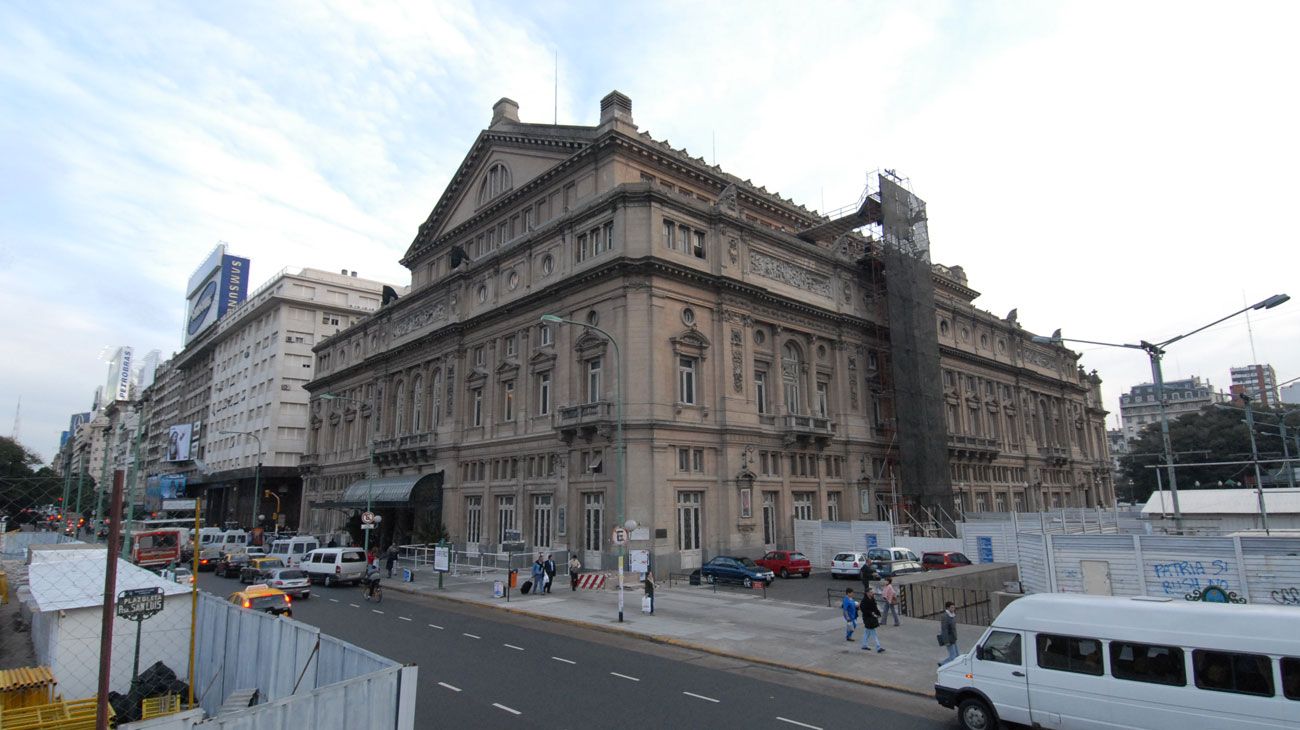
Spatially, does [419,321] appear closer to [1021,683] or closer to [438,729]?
[438,729]

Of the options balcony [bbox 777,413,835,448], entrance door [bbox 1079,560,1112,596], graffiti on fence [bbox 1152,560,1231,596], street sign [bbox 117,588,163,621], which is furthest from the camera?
balcony [bbox 777,413,835,448]

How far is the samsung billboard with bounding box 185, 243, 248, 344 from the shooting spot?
123438mm

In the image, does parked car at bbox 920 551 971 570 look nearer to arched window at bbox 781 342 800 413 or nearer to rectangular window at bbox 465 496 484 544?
arched window at bbox 781 342 800 413

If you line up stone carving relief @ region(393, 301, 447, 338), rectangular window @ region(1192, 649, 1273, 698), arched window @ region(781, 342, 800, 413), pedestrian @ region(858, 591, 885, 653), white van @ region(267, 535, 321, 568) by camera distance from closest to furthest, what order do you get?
rectangular window @ region(1192, 649, 1273, 698) → pedestrian @ region(858, 591, 885, 653) → white van @ region(267, 535, 321, 568) → arched window @ region(781, 342, 800, 413) → stone carving relief @ region(393, 301, 447, 338)

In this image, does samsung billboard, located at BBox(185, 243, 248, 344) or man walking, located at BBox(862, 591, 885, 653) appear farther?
samsung billboard, located at BBox(185, 243, 248, 344)

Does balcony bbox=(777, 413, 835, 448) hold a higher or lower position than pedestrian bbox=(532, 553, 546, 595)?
higher

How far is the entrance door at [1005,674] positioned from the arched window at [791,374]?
31921mm

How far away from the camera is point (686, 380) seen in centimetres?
3900

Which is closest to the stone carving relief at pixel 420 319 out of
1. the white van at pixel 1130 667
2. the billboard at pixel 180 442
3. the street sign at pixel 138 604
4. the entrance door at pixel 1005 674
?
the street sign at pixel 138 604

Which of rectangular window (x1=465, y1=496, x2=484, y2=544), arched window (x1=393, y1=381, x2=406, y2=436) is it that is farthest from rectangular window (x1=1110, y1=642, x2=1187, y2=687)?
arched window (x1=393, y1=381, x2=406, y2=436)

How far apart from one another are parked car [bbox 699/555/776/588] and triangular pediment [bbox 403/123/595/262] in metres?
26.2

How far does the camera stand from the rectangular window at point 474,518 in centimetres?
4634

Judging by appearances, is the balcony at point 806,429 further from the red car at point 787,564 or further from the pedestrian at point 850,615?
the pedestrian at point 850,615

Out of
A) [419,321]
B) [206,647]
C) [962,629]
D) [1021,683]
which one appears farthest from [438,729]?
[419,321]
